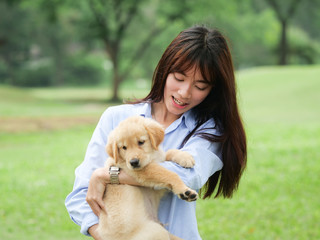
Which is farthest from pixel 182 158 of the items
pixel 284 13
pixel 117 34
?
pixel 284 13

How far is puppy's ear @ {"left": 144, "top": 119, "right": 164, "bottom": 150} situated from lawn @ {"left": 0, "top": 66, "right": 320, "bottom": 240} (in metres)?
1.03

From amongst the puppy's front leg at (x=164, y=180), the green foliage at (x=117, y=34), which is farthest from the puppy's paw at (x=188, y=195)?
the green foliage at (x=117, y=34)

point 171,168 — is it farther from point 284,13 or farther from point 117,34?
point 284,13

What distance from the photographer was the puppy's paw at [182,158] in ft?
8.29

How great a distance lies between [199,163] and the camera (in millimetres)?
2588

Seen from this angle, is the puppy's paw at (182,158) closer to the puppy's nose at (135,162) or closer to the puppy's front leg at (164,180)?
the puppy's front leg at (164,180)

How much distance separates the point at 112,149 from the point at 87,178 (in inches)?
10.4

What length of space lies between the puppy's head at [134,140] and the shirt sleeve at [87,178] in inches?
5.9

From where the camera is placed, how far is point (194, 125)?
9.65 feet

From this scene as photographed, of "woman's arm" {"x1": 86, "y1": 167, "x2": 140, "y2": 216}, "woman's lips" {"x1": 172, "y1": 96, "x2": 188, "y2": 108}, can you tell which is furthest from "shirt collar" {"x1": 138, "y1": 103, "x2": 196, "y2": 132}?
"woman's arm" {"x1": 86, "y1": 167, "x2": 140, "y2": 216}

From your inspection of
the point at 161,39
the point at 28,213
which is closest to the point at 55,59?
the point at 161,39

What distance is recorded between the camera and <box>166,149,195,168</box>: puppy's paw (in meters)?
2.53

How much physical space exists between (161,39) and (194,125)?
3960 cm

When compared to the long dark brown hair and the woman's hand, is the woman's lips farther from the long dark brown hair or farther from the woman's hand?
the woman's hand
